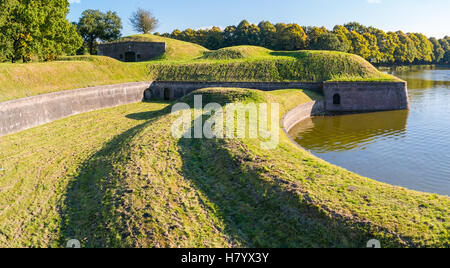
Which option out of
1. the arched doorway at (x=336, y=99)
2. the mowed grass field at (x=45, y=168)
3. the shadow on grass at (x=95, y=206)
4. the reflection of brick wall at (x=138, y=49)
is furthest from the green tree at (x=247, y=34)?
the shadow on grass at (x=95, y=206)

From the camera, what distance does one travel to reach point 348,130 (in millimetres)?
27516

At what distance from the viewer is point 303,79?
130 feet

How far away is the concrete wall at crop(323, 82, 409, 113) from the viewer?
36375 millimetres

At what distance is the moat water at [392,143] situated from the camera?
16.9 meters

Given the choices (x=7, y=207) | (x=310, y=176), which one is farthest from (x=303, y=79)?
(x=7, y=207)

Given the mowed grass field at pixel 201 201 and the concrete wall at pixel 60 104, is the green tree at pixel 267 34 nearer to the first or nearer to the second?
the concrete wall at pixel 60 104

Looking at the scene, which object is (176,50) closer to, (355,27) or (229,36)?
(229,36)

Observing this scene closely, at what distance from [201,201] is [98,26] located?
6156 cm

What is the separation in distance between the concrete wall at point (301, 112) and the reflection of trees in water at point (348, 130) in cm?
60

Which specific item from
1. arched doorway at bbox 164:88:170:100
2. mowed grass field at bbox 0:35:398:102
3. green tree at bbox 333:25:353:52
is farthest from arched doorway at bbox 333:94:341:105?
green tree at bbox 333:25:353:52

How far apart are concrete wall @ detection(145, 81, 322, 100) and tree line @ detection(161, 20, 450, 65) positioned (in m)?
25.8

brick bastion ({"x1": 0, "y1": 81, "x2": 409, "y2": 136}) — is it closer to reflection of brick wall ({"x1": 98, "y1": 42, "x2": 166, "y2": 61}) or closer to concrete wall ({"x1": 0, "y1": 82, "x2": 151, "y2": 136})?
concrete wall ({"x1": 0, "y1": 82, "x2": 151, "y2": 136})

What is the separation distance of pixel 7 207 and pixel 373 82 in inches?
1443
